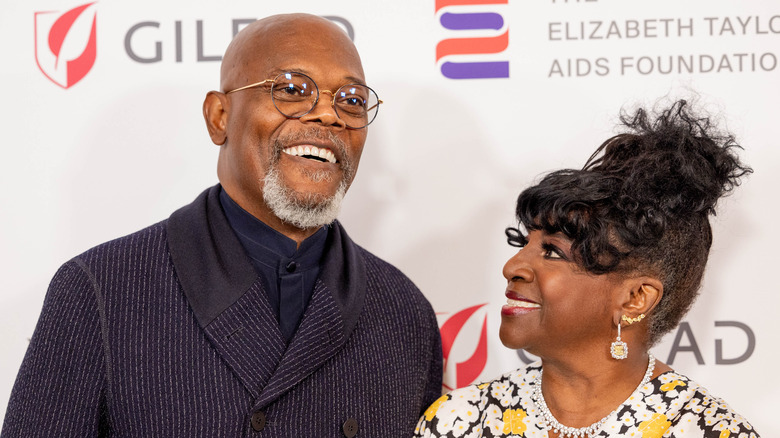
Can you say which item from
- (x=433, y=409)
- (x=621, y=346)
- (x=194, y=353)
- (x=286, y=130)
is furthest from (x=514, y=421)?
(x=286, y=130)

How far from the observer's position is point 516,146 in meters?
2.69

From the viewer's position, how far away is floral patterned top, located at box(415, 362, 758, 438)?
1.86 m

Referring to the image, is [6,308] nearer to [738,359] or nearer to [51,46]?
[51,46]

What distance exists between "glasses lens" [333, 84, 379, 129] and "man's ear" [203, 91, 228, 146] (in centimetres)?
28

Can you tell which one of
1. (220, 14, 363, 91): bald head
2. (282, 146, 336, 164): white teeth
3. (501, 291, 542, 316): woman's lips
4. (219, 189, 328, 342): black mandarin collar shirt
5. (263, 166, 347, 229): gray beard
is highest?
(220, 14, 363, 91): bald head

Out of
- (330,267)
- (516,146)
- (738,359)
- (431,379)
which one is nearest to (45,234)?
(330,267)

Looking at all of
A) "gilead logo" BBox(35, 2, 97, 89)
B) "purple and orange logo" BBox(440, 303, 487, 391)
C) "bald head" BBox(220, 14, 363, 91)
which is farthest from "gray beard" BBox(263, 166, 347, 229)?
"gilead logo" BBox(35, 2, 97, 89)

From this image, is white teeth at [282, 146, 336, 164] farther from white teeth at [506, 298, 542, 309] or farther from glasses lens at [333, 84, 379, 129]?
white teeth at [506, 298, 542, 309]

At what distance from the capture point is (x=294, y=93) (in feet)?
6.66

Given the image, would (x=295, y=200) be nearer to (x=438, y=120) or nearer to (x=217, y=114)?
(x=217, y=114)

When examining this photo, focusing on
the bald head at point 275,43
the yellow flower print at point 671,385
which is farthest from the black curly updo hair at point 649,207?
the bald head at point 275,43

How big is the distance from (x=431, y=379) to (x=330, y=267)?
1.48 feet

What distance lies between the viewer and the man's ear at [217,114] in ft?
7.03

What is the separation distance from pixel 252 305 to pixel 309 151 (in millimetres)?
370
